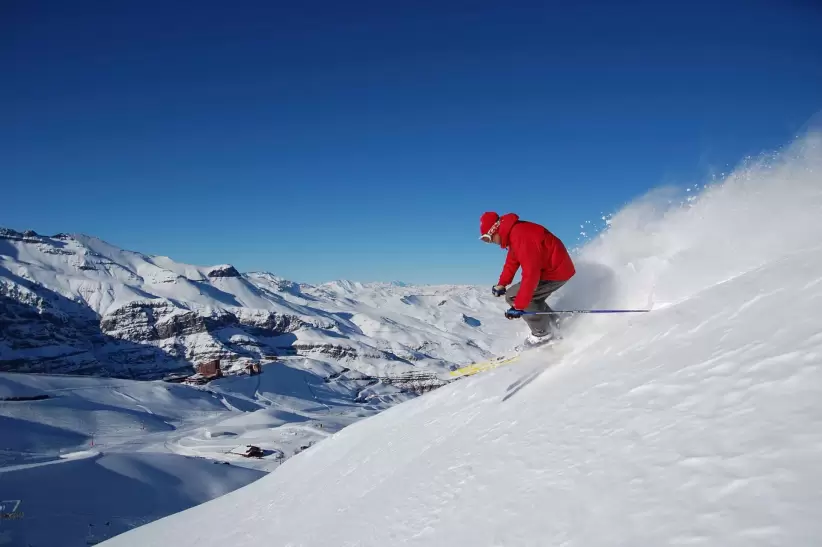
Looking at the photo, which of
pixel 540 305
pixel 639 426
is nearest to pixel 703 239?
pixel 540 305

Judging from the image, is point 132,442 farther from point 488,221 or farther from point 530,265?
point 530,265

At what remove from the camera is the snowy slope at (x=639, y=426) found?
3.29 meters

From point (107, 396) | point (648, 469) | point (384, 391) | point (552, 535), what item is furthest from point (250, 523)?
point (384, 391)

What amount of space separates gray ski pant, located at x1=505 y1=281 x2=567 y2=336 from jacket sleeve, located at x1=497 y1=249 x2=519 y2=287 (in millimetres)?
154

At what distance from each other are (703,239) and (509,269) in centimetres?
384

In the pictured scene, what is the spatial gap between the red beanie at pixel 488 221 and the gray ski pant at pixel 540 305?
1.25 meters

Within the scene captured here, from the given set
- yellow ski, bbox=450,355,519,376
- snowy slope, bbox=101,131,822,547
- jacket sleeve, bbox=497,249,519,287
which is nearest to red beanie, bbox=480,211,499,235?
jacket sleeve, bbox=497,249,519,287

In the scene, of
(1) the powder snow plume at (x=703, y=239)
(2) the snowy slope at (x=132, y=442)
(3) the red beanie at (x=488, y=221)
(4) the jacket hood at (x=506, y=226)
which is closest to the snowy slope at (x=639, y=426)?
(1) the powder snow plume at (x=703, y=239)

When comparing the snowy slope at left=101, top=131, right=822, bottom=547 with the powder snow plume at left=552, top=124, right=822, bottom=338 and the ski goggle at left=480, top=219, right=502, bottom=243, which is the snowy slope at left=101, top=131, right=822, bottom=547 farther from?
the ski goggle at left=480, top=219, right=502, bottom=243

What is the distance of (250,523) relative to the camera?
945cm

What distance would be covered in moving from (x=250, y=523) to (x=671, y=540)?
875 centimetres

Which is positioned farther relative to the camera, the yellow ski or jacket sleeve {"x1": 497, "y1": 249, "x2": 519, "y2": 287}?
the yellow ski

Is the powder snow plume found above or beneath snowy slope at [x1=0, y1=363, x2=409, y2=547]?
above

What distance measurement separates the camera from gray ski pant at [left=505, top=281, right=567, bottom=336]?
28.0 feet
